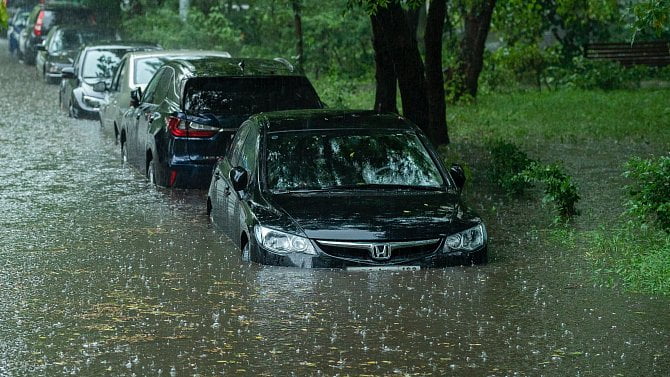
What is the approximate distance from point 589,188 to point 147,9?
27529mm

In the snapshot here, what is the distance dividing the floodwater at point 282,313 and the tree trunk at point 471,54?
594 inches

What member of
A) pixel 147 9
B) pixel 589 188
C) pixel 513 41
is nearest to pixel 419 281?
pixel 589 188

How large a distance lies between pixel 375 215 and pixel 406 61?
889 cm

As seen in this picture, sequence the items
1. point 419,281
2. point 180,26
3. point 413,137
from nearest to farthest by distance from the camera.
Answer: point 419,281 → point 413,137 → point 180,26

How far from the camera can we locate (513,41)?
3716cm

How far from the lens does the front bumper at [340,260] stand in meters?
11.3

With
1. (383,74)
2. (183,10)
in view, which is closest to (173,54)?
(383,74)

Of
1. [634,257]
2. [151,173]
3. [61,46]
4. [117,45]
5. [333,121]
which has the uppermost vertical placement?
[333,121]

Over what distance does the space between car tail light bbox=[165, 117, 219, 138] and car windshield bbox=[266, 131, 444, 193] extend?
4.25m

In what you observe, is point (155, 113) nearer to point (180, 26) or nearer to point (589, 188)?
point (589, 188)

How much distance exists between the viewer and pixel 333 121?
13.1 m

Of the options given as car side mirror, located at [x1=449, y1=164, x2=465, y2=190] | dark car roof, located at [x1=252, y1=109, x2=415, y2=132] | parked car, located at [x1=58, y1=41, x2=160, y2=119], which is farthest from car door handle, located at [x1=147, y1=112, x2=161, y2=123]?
parked car, located at [x1=58, y1=41, x2=160, y2=119]

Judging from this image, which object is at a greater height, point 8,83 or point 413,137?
point 413,137

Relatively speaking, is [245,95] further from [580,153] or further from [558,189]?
[580,153]
